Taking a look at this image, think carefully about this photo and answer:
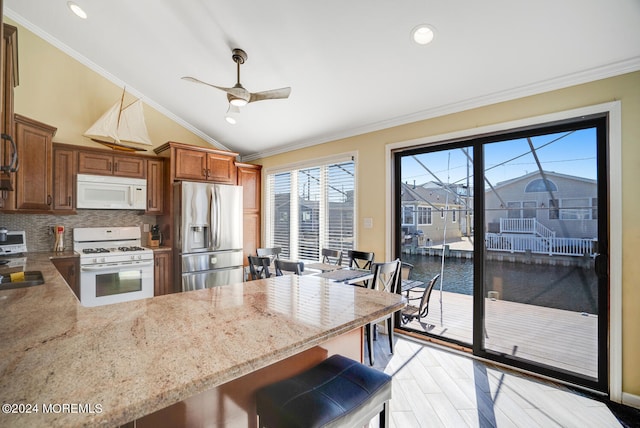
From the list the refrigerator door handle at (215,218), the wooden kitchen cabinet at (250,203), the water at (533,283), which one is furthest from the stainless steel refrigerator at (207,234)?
the water at (533,283)

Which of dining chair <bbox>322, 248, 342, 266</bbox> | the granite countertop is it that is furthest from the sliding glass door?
the granite countertop

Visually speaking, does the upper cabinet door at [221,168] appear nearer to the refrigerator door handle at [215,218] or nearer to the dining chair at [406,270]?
the refrigerator door handle at [215,218]

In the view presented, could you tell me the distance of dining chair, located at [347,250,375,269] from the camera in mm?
3463

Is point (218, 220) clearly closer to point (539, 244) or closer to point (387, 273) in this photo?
point (387, 273)

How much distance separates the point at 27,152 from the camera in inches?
117

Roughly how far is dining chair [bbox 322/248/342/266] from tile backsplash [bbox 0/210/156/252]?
279 cm

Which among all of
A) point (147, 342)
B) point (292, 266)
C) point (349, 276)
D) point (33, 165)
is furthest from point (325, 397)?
point (33, 165)

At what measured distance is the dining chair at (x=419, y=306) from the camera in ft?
9.87

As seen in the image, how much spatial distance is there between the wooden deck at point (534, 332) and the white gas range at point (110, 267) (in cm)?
374

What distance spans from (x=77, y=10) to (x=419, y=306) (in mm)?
4842

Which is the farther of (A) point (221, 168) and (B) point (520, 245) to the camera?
(A) point (221, 168)

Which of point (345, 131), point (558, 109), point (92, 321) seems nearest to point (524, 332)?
point (558, 109)

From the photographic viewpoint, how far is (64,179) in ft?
11.7

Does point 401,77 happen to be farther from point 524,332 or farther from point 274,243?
point 274,243
